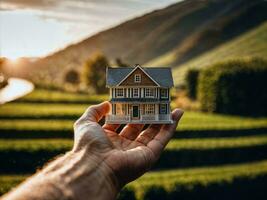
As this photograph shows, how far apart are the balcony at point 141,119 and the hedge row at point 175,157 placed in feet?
23.5

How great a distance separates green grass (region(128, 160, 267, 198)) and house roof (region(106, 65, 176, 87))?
5.65 meters

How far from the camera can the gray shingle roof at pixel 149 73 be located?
465 cm

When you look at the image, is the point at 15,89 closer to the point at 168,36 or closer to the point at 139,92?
the point at 168,36

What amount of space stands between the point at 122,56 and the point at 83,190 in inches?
650

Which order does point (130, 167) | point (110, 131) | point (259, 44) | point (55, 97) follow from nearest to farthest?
point (130, 167) → point (110, 131) → point (55, 97) → point (259, 44)

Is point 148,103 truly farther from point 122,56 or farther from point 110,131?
point 122,56

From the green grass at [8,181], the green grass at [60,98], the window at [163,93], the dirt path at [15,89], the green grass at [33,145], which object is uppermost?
the window at [163,93]

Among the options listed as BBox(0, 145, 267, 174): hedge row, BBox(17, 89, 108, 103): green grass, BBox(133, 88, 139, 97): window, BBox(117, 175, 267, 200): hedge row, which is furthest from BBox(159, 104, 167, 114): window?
BBox(17, 89, 108, 103): green grass

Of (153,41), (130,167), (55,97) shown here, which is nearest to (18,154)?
(55,97)

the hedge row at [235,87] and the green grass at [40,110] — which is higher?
the hedge row at [235,87]

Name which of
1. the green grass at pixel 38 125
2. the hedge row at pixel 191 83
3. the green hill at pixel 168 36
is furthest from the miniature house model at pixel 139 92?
the green hill at pixel 168 36

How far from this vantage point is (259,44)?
1866 centimetres

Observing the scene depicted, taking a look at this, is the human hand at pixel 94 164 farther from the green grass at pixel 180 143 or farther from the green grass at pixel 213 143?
the green grass at pixel 213 143

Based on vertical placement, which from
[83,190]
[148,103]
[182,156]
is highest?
[148,103]
